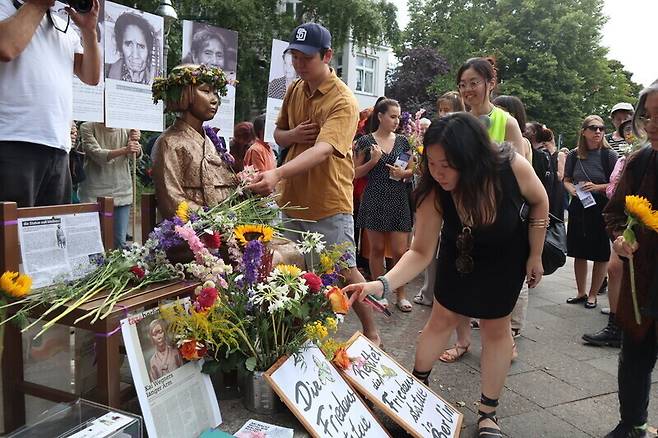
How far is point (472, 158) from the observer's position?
7.65 feet

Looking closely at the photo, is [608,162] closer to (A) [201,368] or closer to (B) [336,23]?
(A) [201,368]

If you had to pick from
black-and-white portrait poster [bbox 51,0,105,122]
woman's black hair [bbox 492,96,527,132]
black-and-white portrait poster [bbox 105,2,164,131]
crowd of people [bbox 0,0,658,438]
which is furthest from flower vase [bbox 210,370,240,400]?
woman's black hair [bbox 492,96,527,132]

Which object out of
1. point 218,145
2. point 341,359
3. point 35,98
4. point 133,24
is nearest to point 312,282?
point 341,359

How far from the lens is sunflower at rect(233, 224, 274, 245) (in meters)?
2.29

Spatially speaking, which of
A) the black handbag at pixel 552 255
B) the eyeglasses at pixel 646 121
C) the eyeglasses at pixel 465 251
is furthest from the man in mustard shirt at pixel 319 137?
the eyeglasses at pixel 646 121

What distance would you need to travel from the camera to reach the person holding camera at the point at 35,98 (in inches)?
80.2

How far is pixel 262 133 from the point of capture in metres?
5.55

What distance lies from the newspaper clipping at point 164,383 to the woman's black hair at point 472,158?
129 cm

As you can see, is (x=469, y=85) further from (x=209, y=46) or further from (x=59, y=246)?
(x=209, y=46)

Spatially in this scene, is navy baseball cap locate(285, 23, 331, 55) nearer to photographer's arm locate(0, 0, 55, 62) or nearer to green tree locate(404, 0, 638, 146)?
photographer's arm locate(0, 0, 55, 62)

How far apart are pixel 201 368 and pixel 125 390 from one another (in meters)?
0.29

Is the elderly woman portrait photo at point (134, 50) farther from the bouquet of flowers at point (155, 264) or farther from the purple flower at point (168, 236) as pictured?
the purple flower at point (168, 236)

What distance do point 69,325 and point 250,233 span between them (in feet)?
2.60

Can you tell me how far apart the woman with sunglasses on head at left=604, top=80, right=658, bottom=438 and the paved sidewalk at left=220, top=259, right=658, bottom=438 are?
14.0 inches
